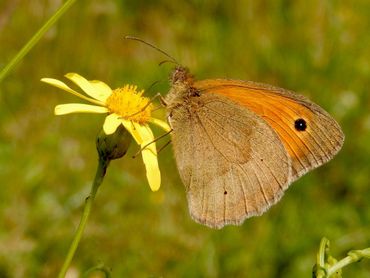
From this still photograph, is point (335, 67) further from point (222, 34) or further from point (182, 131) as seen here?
point (182, 131)

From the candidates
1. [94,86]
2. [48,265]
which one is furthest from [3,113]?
[94,86]

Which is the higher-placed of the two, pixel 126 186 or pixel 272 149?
pixel 126 186

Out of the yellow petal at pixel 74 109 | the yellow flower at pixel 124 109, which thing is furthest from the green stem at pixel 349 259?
the yellow petal at pixel 74 109

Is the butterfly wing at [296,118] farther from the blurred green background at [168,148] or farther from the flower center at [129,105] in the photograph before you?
the blurred green background at [168,148]

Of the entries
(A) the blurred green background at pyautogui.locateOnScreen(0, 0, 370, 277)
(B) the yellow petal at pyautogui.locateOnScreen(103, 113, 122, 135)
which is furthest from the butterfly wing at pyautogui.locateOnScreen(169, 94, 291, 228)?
(A) the blurred green background at pyautogui.locateOnScreen(0, 0, 370, 277)

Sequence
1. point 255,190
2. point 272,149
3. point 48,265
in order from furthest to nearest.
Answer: point 48,265 < point 272,149 < point 255,190

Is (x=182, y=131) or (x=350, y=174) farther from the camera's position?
(x=350, y=174)

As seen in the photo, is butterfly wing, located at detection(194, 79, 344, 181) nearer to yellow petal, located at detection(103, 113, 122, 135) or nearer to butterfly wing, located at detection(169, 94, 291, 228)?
butterfly wing, located at detection(169, 94, 291, 228)
